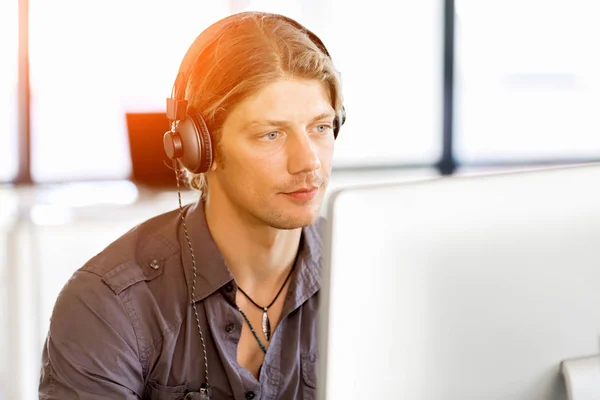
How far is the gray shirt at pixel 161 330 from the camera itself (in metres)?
1.27

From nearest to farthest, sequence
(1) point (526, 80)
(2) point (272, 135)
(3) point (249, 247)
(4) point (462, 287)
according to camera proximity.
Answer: (4) point (462, 287)
(2) point (272, 135)
(3) point (249, 247)
(1) point (526, 80)

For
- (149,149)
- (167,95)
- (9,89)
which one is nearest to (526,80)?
(167,95)

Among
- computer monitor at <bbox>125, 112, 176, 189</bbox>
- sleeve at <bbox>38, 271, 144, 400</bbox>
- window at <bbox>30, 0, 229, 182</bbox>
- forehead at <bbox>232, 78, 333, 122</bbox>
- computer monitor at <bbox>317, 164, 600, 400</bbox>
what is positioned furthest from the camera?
window at <bbox>30, 0, 229, 182</bbox>

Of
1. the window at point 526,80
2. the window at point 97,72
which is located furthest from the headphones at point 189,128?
the window at point 526,80

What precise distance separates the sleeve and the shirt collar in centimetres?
14

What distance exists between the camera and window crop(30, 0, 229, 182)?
11.0 ft

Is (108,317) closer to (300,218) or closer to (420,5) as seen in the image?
(300,218)

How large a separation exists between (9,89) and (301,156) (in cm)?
237

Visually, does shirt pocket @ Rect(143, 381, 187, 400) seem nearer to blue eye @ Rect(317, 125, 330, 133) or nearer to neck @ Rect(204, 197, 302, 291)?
neck @ Rect(204, 197, 302, 291)

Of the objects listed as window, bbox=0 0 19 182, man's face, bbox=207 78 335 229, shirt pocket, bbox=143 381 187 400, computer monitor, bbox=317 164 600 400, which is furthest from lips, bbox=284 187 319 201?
window, bbox=0 0 19 182

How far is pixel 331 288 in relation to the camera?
1.88 ft

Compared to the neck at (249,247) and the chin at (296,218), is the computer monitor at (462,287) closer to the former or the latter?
the chin at (296,218)

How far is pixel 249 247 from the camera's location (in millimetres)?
1476

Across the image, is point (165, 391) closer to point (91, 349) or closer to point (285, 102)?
point (91, 349)
